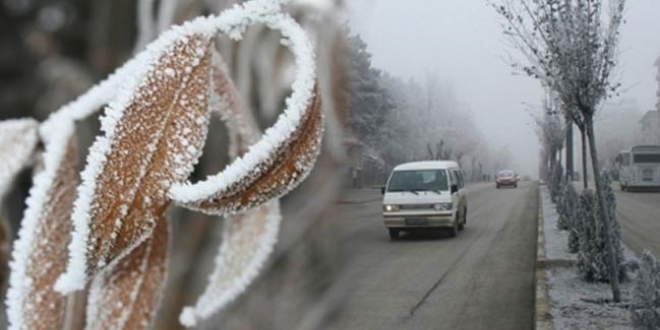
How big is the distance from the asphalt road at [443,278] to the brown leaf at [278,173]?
93 mm

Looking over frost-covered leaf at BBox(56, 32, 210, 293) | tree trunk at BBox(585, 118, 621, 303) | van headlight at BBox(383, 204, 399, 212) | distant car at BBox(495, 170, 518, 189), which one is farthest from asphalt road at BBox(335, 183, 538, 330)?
distant car at BBox(495, 170, 518, 189)

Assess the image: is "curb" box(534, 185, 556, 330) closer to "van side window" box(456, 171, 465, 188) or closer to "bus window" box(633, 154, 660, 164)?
"van side window" box(456, 171, 465, 188)

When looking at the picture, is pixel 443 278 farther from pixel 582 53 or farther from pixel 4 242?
pixel 4 242

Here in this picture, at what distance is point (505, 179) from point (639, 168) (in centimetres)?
798

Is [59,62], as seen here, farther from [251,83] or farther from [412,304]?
[412,304]

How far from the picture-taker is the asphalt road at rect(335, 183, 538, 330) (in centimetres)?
216

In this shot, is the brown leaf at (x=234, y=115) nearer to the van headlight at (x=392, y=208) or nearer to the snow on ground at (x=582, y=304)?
the snow on ground at (x=582, y=304)

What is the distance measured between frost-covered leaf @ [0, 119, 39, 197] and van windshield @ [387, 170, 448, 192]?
28.3 feet

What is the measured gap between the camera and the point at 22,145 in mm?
596

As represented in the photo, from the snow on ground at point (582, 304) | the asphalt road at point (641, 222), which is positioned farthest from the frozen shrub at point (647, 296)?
the asphalt road at point (641, 222)

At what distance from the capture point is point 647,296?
3586mm

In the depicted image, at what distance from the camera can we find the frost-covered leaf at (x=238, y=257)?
2.14 feet

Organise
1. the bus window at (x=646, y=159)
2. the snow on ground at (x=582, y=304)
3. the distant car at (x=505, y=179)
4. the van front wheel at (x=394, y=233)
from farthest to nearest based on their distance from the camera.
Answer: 1. the bus window at (x=646, y=159)
2. the distant car at (x=505, y=179)
3. the van front wheel at (x=394, y=233)
4. the snow on ground at (x=582, y=304)

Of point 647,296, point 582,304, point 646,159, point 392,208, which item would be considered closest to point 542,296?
point 582,304
